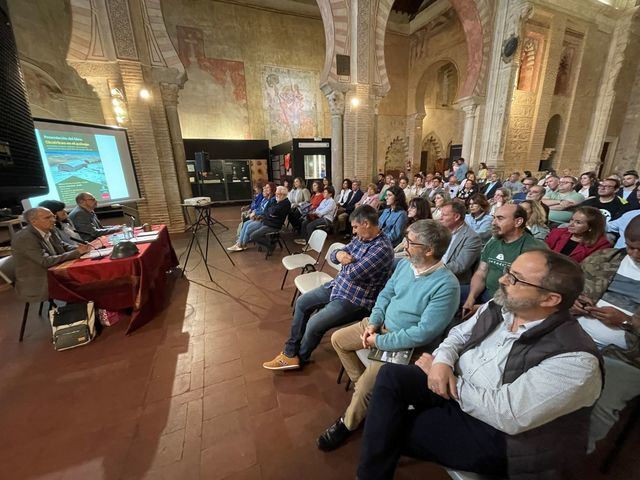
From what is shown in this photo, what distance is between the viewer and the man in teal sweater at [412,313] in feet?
5.26

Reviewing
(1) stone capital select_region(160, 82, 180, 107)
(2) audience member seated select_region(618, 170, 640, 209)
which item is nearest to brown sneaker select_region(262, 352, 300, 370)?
(2) audience member seated select_region(618, 170, 640, 209)

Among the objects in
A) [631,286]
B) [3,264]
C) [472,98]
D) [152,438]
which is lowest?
[152,438]

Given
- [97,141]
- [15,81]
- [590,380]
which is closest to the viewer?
[590,380]

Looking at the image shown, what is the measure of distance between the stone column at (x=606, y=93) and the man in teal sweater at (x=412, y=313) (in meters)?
17.7

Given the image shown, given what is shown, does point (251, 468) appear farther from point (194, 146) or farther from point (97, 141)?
point (194, 146)

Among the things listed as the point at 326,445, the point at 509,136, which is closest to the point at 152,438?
the point at 326,445

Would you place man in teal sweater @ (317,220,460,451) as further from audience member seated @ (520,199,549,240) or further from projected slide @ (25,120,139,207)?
projected slide @ (25,120,139,207)

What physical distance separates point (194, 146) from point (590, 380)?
13.3 m

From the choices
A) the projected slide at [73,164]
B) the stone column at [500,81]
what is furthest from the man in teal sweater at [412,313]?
the stone column at [500,81]

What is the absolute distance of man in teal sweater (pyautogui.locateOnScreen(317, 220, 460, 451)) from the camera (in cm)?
160

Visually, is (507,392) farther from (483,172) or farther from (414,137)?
(414,137)

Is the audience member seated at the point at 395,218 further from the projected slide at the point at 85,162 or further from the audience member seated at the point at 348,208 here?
the projected slide at the point at 85,162

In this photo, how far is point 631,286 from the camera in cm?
175

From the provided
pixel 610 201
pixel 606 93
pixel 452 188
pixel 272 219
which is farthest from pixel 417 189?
pixel 606 93
